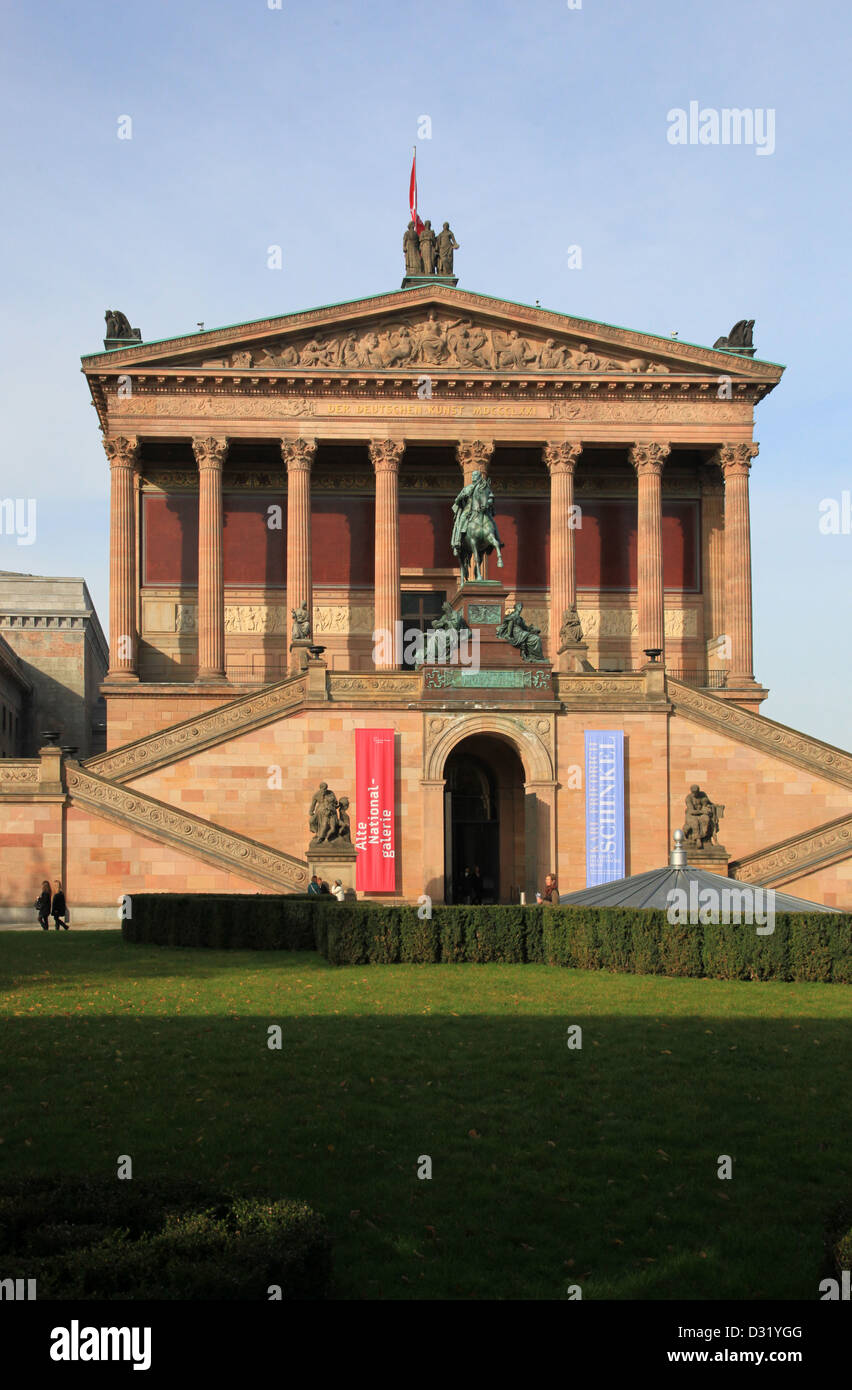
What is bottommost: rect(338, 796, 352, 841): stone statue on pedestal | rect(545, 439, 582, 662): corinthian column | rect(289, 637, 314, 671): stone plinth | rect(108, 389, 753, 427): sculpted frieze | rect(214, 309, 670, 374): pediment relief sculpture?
rect(338, 796, 352, 841): stone statue on pedestal

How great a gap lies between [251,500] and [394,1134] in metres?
54.2

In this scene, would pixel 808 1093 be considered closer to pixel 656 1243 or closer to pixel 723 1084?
pixel 723 1084

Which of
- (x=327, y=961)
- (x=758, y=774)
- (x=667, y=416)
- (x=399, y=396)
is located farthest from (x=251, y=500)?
(x=327, y=961)

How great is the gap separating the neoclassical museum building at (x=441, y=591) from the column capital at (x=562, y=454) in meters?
0.09

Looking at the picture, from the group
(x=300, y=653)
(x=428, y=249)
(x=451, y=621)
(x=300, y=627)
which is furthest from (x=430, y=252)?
(x=451, y=621)

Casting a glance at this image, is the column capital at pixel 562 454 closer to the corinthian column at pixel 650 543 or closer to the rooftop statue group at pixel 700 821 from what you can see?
the corinthian column at pixel 650 543

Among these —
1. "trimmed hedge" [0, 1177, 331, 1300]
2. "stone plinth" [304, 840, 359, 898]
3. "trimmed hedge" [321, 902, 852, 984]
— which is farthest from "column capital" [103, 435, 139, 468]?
"trimmed hedge" [0, 1177, 331, 1300]

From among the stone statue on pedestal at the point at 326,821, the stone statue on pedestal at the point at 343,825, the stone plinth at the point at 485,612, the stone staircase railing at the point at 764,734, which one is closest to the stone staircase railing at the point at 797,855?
the stone staircase railing at the point at 764,734

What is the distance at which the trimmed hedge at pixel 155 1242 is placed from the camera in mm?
7309

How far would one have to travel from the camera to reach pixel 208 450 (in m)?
60.2

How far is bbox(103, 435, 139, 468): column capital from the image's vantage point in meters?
59.9

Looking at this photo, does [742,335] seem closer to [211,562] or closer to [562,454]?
[562,454]

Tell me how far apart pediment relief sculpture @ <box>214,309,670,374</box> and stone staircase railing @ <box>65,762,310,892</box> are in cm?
2664

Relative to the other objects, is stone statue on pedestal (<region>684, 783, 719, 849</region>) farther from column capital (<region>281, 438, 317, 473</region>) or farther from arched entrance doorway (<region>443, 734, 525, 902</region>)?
column capital (<region>281, 438, 317, 473</region>)
